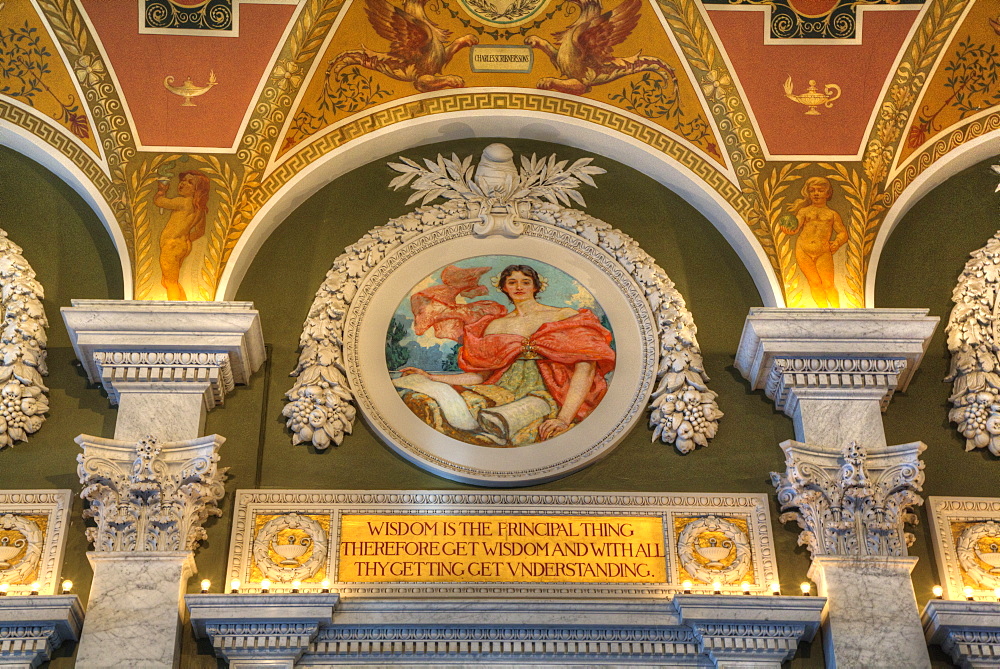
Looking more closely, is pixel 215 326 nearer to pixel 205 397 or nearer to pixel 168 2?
pixel 205 397

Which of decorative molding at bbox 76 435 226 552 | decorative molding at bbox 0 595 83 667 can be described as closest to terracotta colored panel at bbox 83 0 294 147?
decorative molding at bbox 76 435 226 552

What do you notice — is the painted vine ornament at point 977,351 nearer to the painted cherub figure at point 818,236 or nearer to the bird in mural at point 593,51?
the painted cherub figure at point 818,236

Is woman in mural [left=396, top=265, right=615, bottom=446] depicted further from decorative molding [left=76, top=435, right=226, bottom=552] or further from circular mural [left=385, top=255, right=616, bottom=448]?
decorative molding [left=76, top=435, right=226, bottom=552]

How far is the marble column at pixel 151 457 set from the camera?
369 inches

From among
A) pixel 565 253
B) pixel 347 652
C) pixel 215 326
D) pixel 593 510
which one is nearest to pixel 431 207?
pixel 565 253

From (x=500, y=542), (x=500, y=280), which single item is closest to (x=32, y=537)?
(x=500, y=542)

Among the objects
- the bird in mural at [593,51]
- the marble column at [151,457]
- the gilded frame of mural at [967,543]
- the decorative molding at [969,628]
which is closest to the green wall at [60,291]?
the marble column at [151,457]

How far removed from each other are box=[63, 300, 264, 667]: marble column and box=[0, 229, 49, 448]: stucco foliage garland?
394 millimetres

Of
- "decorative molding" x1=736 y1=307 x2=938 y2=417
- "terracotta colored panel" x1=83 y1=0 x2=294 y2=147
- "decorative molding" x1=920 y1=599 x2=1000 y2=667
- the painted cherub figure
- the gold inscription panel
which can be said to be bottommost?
"decorative molding" x1=920 y1=599 x2=1000 y2=667

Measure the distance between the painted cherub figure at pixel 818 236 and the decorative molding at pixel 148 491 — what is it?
4.70 meters

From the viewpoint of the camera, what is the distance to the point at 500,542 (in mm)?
10047

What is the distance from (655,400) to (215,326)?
333 centimetres

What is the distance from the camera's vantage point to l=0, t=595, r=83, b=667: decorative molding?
30.5 ft

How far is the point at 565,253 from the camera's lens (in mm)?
11375
